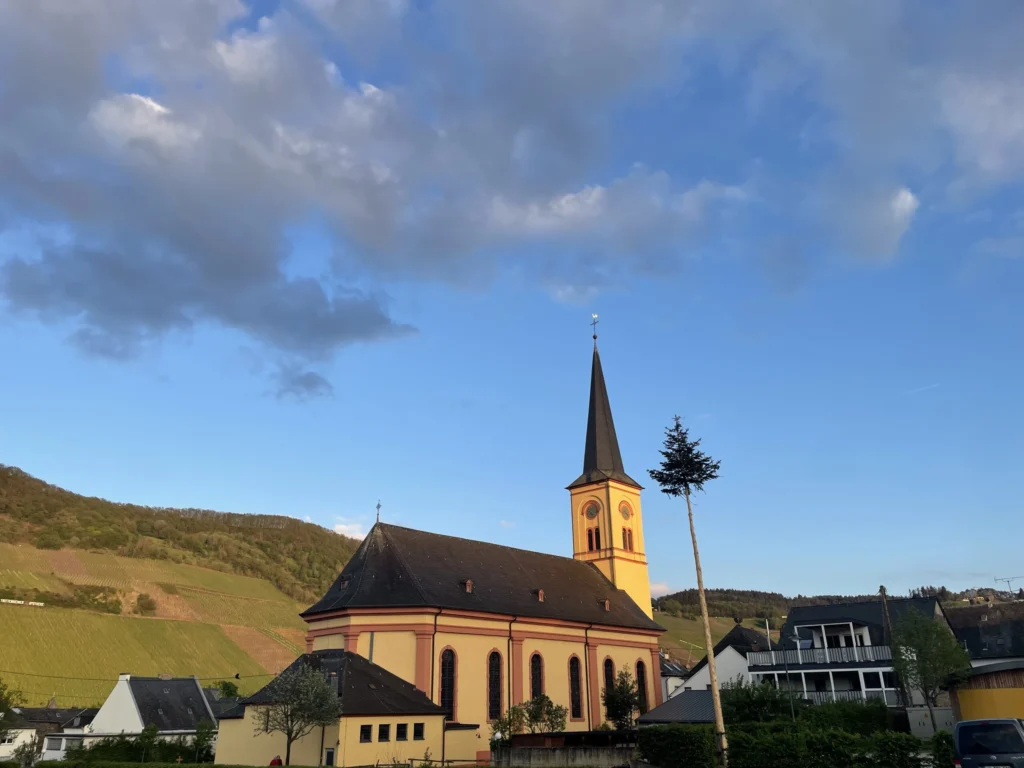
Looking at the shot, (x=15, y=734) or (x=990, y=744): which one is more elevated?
(x=990, y=744)

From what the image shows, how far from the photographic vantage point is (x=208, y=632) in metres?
109

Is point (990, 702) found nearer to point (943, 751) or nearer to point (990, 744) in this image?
point (943, 751)

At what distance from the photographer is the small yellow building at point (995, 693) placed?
95.9 ft

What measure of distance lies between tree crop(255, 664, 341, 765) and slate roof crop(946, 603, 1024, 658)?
4897 centimetres

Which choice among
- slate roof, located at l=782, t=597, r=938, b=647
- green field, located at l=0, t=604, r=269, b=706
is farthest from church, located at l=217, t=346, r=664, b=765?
green field, located at l=0, t=604, r=269, b=706

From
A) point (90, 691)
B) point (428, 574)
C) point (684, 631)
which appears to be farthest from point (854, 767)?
point (684, 631)

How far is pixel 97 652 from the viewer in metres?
90.9

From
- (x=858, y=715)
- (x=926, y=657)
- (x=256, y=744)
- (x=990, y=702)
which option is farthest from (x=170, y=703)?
(x=990, y=702)

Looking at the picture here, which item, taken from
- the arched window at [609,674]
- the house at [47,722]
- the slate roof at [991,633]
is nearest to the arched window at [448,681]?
the arched window at [609,674]

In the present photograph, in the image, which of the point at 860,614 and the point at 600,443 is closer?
the point at 860,614

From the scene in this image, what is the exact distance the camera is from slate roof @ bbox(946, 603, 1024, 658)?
193ft

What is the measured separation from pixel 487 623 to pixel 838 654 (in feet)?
73.8

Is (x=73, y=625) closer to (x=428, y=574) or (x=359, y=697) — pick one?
(x=428, y=574)

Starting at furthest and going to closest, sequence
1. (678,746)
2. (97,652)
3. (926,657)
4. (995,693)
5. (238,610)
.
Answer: (238,610) < (97,652) < (926,657) < (995,693) < (678,746)
